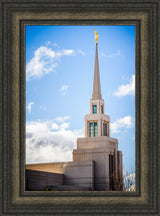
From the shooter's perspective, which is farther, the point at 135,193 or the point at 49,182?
the point at 49,182

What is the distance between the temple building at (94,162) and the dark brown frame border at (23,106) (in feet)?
35.8

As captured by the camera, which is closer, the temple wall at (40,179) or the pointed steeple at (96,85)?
the temple wall at (40,179)

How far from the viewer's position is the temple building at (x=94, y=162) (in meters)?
23.4

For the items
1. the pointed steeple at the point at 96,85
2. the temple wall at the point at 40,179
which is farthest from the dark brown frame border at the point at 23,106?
the pointed steeple at the point at 96,85

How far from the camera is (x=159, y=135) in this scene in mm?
10898

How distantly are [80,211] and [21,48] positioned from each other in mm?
4710

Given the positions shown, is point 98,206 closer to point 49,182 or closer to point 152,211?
point 152,211

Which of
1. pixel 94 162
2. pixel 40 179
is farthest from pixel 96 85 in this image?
pixel 40 179

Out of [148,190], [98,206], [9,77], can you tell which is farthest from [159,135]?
[9,77]

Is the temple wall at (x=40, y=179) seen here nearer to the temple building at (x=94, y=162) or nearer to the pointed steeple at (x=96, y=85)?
the temple building at (x=94, y=162)

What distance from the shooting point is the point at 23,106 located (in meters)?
11.2

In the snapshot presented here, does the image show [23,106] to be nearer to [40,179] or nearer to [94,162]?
[40,179]

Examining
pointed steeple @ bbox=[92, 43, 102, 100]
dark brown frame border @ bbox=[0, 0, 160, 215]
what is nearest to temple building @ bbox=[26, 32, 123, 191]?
pointed steeple @ bbox=[92, 43, 102, 100]

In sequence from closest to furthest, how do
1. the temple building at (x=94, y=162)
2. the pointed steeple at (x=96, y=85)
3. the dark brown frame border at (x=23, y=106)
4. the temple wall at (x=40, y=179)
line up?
the dark brown frame border at (x=23, y=106) → the temple wall at (x=40, y=179) → the temple building at (x=94, y=162) → the pointed steeple at (x=96, y=85)
